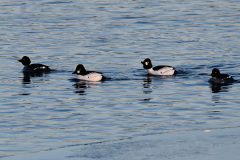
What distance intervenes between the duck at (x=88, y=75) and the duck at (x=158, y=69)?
219 cm

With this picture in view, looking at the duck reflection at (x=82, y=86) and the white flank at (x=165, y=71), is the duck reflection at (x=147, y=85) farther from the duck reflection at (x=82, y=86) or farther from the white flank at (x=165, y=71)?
the duck reflection at (x=82, y=86)

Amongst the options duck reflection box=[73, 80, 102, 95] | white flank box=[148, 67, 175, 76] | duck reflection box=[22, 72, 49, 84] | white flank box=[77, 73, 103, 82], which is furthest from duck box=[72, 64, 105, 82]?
white flank box=[148, 67, 175, 76]

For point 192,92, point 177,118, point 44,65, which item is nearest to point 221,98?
point 192,92

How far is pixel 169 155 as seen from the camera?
736 inches

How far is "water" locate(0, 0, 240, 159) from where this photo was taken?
902 inches

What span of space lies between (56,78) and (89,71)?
1291mm

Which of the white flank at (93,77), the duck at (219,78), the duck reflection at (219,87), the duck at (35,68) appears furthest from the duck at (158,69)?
the duck at (35,68)

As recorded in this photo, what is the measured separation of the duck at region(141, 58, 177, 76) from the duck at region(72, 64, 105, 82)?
2193 millimetres

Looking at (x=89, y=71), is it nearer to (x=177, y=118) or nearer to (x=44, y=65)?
(x=44, y=65)

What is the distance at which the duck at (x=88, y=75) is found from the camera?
32.4 m

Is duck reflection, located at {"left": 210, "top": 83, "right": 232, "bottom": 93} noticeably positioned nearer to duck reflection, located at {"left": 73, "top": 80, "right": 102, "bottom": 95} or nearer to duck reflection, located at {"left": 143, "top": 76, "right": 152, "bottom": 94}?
duck reflection, located at {"left": 143, "top": 76, "right": 152, "bottom": 94}

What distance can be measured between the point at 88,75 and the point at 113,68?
251 centimetres

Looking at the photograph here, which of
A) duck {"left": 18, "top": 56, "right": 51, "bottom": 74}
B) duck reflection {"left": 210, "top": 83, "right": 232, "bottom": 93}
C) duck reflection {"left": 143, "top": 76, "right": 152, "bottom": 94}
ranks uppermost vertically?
duck {"left": 18, "top": 56, "right": 51, "bottom": 74}

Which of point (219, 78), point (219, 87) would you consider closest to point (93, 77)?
point (219, 78)
